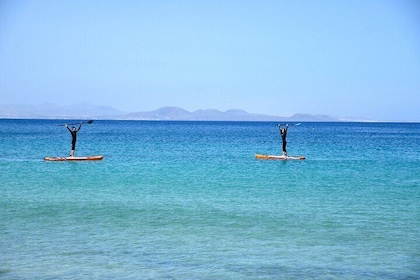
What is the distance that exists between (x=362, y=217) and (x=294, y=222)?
2.56m

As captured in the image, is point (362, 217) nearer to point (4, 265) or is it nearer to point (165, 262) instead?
point (165, 262)

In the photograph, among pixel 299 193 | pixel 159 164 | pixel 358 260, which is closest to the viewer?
pixel 358 260

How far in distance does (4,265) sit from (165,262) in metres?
3.58

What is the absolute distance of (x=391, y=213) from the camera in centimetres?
2014

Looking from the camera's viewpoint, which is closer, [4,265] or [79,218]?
[4,265]

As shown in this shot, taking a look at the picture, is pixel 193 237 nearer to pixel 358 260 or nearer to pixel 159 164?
pixel 358 260

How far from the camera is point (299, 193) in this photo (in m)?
25.1

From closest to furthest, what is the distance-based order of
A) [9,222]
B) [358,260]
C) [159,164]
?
[358,260] < [9,222] < [159,164]

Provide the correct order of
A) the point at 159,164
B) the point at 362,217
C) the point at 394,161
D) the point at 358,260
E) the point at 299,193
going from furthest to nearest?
Result: the point at 394,161 → the point at 159,164 → the point at 299,193 → the point at 362,217 → the point at 358,260

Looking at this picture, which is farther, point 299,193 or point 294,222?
point 299,193

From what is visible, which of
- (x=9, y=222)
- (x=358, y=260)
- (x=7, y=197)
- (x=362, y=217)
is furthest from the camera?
(x=7, y=197)

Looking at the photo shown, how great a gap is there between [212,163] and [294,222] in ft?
73.4

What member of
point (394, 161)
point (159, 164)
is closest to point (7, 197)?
point (159, 164)

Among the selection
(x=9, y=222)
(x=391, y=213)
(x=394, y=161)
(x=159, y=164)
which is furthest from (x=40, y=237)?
(x=394, y=161)
